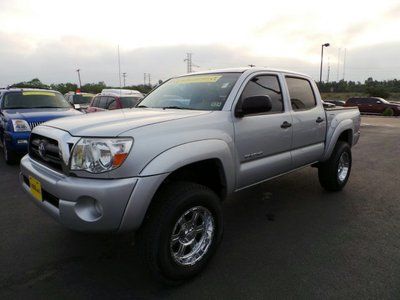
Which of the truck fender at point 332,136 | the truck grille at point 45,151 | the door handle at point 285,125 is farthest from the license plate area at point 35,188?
the truck fender at point 332,136

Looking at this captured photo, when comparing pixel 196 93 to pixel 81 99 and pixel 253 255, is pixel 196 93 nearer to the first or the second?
pixel 253 255

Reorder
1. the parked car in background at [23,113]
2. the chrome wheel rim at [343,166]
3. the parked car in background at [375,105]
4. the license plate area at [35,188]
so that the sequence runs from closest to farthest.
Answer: the license plate area at [35,188] → the chrome wheel rim at [343,166] → the parked car in background at [23,113] → the parked car in background at [375,105]

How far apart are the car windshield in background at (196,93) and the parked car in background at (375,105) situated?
85.7 feet

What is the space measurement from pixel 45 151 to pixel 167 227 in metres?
1.30

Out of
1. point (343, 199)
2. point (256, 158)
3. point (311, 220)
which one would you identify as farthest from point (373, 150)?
point (256, 158)

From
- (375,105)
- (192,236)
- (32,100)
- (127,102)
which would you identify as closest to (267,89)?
(192,236)

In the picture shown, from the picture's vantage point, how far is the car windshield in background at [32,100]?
320 inches

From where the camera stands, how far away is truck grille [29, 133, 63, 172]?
2864mm

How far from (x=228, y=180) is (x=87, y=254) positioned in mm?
1528

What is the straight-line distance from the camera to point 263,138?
365cm

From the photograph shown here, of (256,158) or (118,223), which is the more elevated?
(256,158)

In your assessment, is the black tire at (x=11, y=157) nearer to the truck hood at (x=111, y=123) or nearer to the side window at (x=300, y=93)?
the truck hood at (x=111, y=123)

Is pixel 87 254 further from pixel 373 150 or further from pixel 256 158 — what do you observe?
pixel 373 150

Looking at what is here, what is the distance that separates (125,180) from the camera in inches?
97.9
